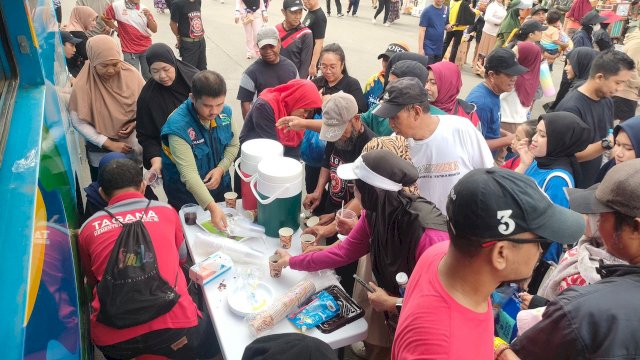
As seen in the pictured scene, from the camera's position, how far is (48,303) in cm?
145

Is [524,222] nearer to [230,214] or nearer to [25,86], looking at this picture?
[230,214]

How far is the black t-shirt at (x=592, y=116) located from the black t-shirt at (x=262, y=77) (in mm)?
2635

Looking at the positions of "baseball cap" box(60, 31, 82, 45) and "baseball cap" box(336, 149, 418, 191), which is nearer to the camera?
"baseball cap" box(336, 149, 418, 191)

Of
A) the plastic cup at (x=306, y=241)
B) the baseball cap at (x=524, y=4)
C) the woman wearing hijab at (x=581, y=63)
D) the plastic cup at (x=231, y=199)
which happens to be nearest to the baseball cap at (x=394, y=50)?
the woman wearing hijab at (x=581, y=63)

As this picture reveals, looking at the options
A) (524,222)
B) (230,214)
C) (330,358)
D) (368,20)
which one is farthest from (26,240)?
(368,20)

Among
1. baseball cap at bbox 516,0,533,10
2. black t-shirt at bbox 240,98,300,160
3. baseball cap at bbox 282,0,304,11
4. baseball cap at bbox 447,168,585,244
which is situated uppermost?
baseball cap at bbox 282,0,304,11

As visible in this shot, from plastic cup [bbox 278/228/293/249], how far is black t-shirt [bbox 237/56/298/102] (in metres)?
2.05

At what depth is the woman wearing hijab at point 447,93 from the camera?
376 centimetres

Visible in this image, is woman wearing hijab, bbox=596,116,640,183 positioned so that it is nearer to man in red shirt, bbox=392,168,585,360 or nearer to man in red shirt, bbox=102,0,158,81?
man in red shirt, bbox=392,168,585,360

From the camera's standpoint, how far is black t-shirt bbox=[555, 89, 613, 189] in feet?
12.2

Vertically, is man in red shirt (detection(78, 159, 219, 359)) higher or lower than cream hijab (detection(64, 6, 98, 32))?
lower

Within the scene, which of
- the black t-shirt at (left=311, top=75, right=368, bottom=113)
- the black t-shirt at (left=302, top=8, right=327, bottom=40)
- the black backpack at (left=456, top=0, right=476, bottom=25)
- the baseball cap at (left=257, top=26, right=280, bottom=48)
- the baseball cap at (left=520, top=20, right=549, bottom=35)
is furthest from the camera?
the black backpack at (left=456, top=0, right=476, bottom=25)

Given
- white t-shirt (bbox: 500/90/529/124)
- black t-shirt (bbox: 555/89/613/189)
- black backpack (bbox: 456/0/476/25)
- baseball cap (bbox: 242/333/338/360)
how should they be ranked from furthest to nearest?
1. black backpack (bbox: 456/0/476/25)
2. white t-shirt (bbox: 500/90/529/124)
3. black t-shirt (bbox: 555/89/613/189)
4. baseball cap (bbox: 242/333/338/360)

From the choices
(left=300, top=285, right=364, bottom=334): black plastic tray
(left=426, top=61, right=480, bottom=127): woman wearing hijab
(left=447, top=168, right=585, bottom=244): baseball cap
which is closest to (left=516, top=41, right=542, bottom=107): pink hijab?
(left=426, top=61, right=480, bottom=127): woman wearing hijab
